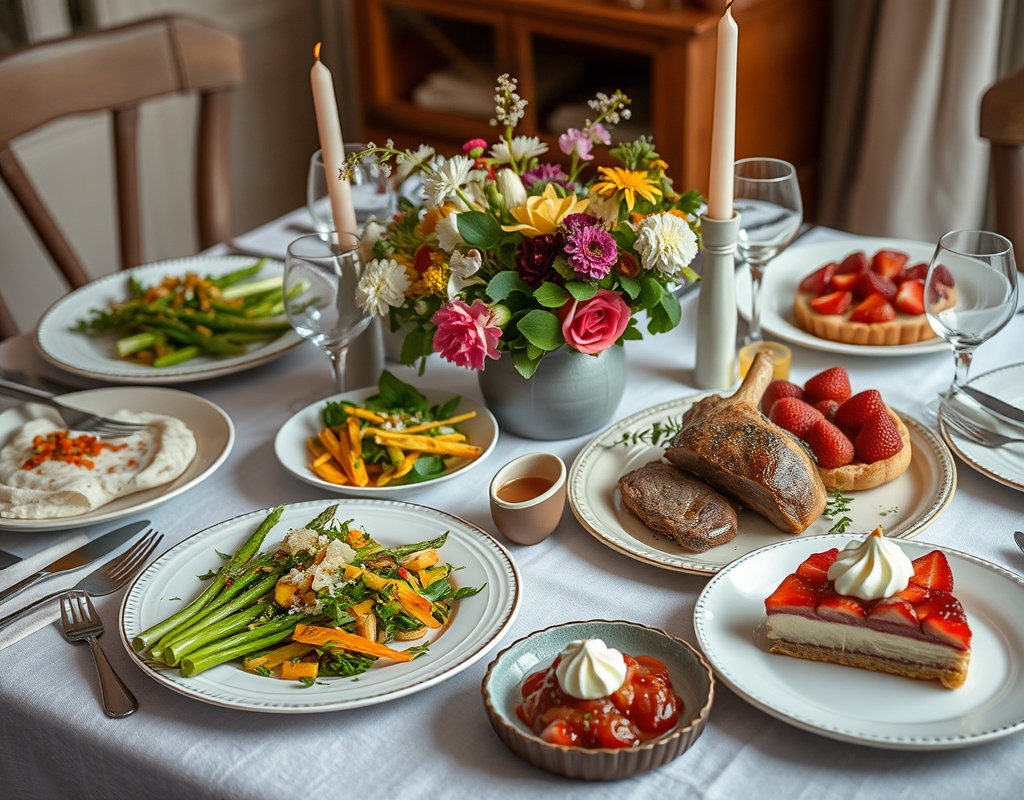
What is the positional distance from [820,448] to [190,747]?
77 cm

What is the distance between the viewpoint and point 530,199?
1263mm

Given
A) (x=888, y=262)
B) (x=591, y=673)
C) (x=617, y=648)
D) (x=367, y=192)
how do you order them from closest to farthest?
(x=591, y=673), (x=617, y=648), (x=888, y=262), (x=367, y=192)

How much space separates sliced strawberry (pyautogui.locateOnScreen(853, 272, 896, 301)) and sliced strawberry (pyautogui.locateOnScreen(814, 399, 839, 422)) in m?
0.37

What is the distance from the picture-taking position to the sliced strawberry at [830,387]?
1.34m

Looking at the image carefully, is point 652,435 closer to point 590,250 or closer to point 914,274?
point 590,250

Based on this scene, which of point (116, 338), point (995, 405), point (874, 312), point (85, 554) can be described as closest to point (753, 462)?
point (995, 405)

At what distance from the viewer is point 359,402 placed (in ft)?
4.83

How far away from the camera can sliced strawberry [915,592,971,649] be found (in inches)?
36.6

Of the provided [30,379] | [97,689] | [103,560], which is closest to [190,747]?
[97,689]

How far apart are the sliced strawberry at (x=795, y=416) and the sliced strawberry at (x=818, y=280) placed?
17.9 inches

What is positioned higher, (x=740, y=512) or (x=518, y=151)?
(x=518, y=151)

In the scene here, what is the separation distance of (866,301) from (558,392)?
21.5 inches

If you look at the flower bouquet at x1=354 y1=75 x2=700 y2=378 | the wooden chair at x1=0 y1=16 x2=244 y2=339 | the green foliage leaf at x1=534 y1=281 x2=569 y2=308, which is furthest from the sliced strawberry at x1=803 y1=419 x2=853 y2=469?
the wooden chair at x1=0 y1=16 x2=244 y2=339

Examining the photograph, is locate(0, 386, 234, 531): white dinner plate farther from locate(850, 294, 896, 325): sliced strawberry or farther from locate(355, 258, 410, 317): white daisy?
locate(850, 294, 896, 325): sliced strawberry
